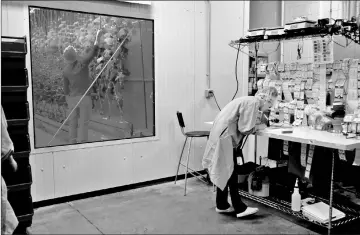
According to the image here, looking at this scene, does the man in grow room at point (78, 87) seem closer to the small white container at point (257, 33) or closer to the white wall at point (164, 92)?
the white wall at point (164, 92)

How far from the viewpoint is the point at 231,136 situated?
3240 millimetres

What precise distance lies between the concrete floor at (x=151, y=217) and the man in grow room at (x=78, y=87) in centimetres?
74

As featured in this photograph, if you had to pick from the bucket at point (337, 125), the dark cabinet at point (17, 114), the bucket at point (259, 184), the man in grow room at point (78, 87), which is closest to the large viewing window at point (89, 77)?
the man in grow room at point (78, 87)

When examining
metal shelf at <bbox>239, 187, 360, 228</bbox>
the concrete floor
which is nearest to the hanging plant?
the concrete floor

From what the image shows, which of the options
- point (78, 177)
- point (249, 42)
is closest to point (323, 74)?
point (249, 42)

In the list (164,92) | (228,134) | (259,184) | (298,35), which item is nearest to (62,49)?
(164,92)

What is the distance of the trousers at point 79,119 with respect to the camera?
12.5 ft

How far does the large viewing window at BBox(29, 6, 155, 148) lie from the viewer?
3590 millimetres

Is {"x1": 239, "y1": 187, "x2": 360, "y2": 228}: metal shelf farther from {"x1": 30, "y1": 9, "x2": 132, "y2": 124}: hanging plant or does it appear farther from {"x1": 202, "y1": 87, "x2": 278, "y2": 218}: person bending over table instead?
{"x1": 30, "y1": 9, "x2": 132, "y2": 124}: hanging plant

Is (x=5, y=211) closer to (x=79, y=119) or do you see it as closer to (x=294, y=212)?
(x=79, y=119)

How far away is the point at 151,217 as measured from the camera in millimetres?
3393

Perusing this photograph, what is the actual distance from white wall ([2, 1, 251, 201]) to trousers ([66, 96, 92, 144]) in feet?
0.36

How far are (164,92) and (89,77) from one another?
3.11 feet

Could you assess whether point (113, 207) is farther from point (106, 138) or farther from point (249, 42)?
point (249, 42)
